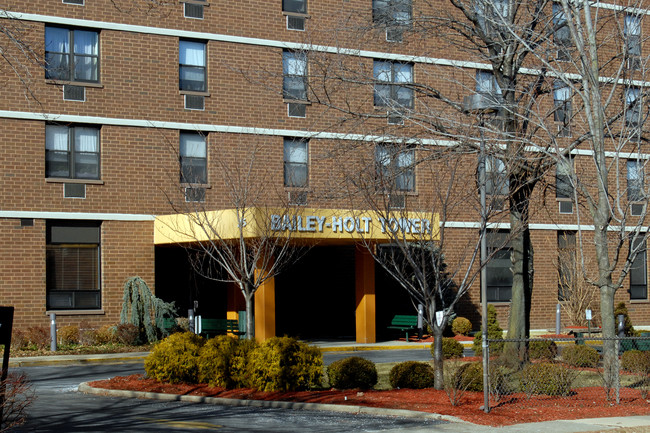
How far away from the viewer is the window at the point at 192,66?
3108 cm

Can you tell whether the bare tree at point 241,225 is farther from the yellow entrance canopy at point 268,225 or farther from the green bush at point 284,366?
the green bush at point 284,366

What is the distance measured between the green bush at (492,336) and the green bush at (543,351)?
0.77 m

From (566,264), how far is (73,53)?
20468mm

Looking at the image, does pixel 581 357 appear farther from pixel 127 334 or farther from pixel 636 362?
pixel 127 334

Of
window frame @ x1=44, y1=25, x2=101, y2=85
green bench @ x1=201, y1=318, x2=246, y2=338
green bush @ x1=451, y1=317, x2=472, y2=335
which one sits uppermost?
window frame @ x1=44, y1=25, x2=101, y2=85

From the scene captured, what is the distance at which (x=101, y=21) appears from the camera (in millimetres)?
29578

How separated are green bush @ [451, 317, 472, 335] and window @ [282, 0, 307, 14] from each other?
1284 cm

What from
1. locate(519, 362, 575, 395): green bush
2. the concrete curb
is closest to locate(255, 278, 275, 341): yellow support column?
the concrete curb

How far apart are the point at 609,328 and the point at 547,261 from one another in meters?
20.5

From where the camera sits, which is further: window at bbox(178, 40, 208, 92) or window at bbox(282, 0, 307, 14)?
window at bbox(282, 0, 307, 14)

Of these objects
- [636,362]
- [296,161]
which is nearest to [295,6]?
[296,161]

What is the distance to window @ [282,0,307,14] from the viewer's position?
32625 mm

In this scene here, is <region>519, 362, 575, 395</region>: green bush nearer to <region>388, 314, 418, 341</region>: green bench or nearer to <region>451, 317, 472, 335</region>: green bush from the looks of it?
<region>388, 314, 418, 341</region>: green bench

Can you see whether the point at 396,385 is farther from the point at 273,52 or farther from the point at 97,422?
the point at 273,52
